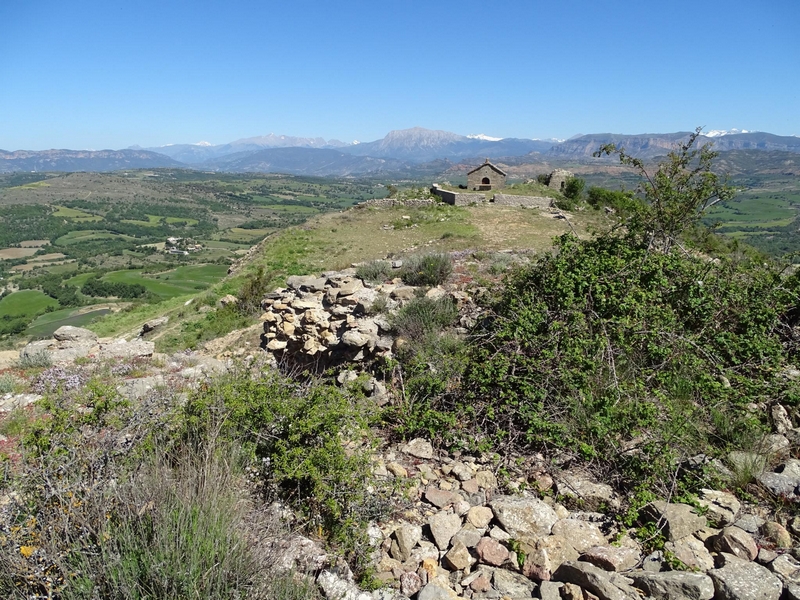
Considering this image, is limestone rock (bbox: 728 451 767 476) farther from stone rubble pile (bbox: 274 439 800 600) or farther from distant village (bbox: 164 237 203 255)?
distant village (bbox: 164 237 203 255)

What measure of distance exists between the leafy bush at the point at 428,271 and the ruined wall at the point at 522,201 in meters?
18.0

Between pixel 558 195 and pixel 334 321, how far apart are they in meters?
25.4

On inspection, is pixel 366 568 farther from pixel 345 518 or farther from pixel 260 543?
pixel 260 543

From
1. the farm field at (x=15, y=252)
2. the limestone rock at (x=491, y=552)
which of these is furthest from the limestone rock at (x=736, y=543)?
the farm field at (x=15, y=252)

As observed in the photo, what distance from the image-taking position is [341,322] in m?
7.93

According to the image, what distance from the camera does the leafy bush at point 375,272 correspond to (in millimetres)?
10375

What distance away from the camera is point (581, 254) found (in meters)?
6.86

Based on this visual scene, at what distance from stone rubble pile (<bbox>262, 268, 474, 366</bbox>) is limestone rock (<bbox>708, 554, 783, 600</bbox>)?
14.4ft

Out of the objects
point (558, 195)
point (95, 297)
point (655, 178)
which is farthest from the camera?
point (95, 297)

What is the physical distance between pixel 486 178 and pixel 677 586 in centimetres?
3265

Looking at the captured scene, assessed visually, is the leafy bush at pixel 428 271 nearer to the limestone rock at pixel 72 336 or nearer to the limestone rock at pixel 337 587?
the limestone rock at pixel 337 587

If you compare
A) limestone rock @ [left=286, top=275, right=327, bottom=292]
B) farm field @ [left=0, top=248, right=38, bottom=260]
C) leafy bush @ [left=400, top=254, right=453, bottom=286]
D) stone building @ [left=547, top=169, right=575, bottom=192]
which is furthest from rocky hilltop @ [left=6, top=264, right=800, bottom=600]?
farm field @ [left=0, top=248, right=38, bottom=260]

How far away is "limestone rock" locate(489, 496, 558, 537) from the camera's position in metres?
3.41

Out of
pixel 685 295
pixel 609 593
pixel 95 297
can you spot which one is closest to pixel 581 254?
pixel 685 295
